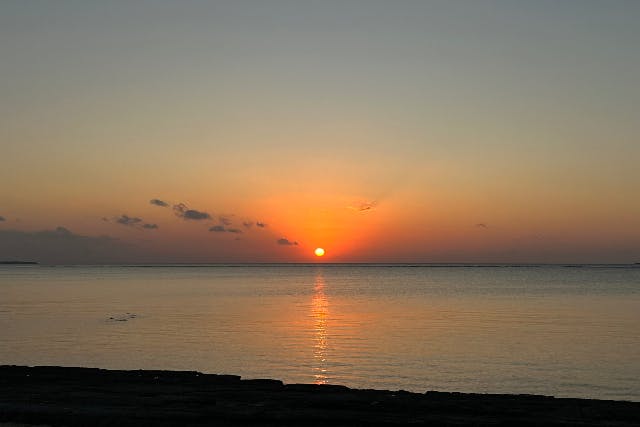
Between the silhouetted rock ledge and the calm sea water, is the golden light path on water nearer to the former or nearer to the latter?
the calm sea water

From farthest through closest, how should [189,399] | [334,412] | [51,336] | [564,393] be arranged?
[51,336]
[564,393]
[189,399]
[334,412]

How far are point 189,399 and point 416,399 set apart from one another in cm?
516

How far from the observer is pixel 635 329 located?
1804 inches

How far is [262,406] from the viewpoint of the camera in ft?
45.8

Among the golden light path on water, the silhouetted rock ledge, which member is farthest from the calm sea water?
the silhouetted rock ledge

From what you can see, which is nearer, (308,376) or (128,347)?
(308,376)

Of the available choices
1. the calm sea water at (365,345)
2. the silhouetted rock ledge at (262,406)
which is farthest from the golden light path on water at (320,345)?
the silhouetted rock ledge at (262,406)

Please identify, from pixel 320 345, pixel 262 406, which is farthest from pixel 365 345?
pixel 262 406

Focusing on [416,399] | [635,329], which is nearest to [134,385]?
[416,399]

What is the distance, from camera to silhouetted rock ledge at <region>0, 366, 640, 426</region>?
1280 cm

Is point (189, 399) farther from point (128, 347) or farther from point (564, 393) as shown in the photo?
point (128, 347)

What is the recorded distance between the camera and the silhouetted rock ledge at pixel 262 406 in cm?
1280

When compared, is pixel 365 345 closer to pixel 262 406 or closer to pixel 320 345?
pixel 320 345

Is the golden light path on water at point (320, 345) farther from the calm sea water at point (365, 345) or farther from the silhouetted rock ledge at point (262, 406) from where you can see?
the silhouetted rock ledge at point (262, 406)
